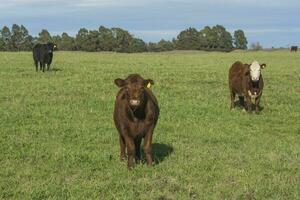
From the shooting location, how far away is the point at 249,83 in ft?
51.8

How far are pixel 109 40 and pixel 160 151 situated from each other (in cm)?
11282

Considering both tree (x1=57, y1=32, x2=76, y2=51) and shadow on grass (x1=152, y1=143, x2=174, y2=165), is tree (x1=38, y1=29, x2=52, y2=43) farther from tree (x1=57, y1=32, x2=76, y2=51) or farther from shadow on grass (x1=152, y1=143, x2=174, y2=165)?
shadow on grass (x1=152, y1=143, x2=174, y2=165)

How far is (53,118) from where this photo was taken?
13047 millimetres

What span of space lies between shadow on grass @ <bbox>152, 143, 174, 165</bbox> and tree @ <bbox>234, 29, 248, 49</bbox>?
13314 centimetres

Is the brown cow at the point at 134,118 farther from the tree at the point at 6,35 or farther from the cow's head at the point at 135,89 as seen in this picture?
the tree at the point at 6,35

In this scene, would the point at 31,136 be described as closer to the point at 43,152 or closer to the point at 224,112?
the point at 43,152

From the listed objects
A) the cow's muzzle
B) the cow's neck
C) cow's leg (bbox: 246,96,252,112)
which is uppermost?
the cow's muzzle

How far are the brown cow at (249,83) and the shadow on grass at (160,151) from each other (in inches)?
230

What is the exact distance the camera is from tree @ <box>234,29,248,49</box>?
464ft

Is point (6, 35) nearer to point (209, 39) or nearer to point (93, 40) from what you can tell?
point (93, 40)

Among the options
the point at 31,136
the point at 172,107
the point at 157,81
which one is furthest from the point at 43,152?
the point at 157,81

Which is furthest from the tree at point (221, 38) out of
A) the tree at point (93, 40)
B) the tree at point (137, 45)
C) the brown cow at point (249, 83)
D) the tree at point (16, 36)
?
the brown cow at point (249, 83)

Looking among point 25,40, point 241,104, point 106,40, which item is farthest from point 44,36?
point 241,104

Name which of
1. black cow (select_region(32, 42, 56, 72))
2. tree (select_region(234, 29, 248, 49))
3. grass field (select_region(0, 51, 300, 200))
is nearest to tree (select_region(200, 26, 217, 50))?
tree (select_region(234, 29, 248, 49))
